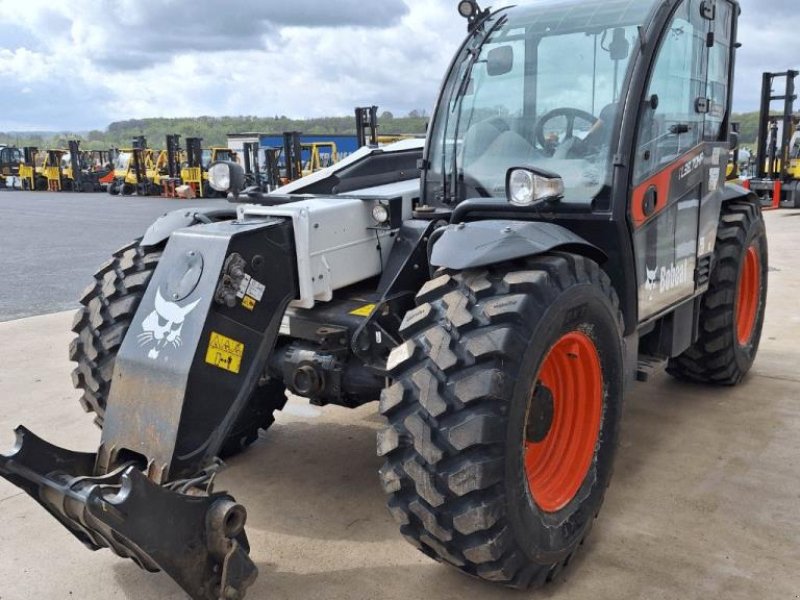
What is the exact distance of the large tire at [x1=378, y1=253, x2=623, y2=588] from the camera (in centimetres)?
252

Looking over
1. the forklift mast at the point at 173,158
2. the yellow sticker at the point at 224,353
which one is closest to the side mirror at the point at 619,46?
the yellow sticker at the point at 224,353

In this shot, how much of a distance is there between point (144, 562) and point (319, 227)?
1468 millimetres

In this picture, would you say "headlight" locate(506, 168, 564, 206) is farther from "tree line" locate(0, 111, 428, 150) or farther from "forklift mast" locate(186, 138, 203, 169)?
"tree line" locate(0, 111, 428, 150)

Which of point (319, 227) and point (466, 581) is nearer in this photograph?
point (466, 581)

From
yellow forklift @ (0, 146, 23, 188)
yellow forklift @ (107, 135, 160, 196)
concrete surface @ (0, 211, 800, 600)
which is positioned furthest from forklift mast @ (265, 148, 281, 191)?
yellow forklift @ (0, 146, 23, 188)

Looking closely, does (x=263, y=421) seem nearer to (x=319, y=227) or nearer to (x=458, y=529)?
(x=319, y=227)

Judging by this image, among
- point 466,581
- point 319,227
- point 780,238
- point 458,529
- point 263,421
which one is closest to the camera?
point 458,529

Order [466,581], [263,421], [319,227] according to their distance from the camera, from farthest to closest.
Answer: [263,421] < [319,227] < [466,581]

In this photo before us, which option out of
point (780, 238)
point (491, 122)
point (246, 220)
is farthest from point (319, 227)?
point (780, 238)

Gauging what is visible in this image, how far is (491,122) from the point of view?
368 centimetres

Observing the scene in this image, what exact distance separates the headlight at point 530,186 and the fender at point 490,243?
98 millimetres

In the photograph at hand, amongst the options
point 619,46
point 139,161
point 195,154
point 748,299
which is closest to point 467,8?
point 619,46

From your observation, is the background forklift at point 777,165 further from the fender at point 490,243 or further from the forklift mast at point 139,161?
the forklift mast at point 139,161

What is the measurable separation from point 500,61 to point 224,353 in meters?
1.98
